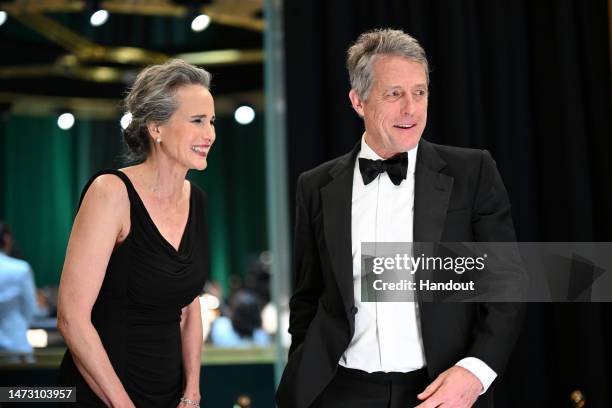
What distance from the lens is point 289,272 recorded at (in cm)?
375

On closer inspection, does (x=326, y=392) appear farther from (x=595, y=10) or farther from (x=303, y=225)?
(x=595, y=10)

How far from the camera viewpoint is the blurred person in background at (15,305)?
456 centimetres

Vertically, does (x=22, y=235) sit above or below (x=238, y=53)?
below

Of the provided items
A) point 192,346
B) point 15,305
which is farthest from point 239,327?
point 192,346

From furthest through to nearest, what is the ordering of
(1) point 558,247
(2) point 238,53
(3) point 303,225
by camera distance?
(2) point 238,53
(1) point 558,247
(3) point 303,225

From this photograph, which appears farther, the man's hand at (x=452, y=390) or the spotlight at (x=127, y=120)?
the spotlight at (x=127, y=120)

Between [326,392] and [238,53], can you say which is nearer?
[326,392]

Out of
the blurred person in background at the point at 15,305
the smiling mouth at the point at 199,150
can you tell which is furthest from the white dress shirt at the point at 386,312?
the blurred person in background at the point at 15,305

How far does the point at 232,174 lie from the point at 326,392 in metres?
11.5

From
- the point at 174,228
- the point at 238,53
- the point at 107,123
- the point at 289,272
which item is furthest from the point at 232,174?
the point at 174,228

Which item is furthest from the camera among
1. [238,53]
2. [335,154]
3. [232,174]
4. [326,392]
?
[232,174]

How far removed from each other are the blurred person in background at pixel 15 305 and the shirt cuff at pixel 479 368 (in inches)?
126

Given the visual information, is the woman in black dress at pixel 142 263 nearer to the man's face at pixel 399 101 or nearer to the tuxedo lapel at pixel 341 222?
the tuxedo lapel at pixel 341 222

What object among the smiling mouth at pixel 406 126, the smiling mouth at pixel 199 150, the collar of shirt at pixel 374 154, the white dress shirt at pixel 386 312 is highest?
the smiling mouth at pixel 406 126
